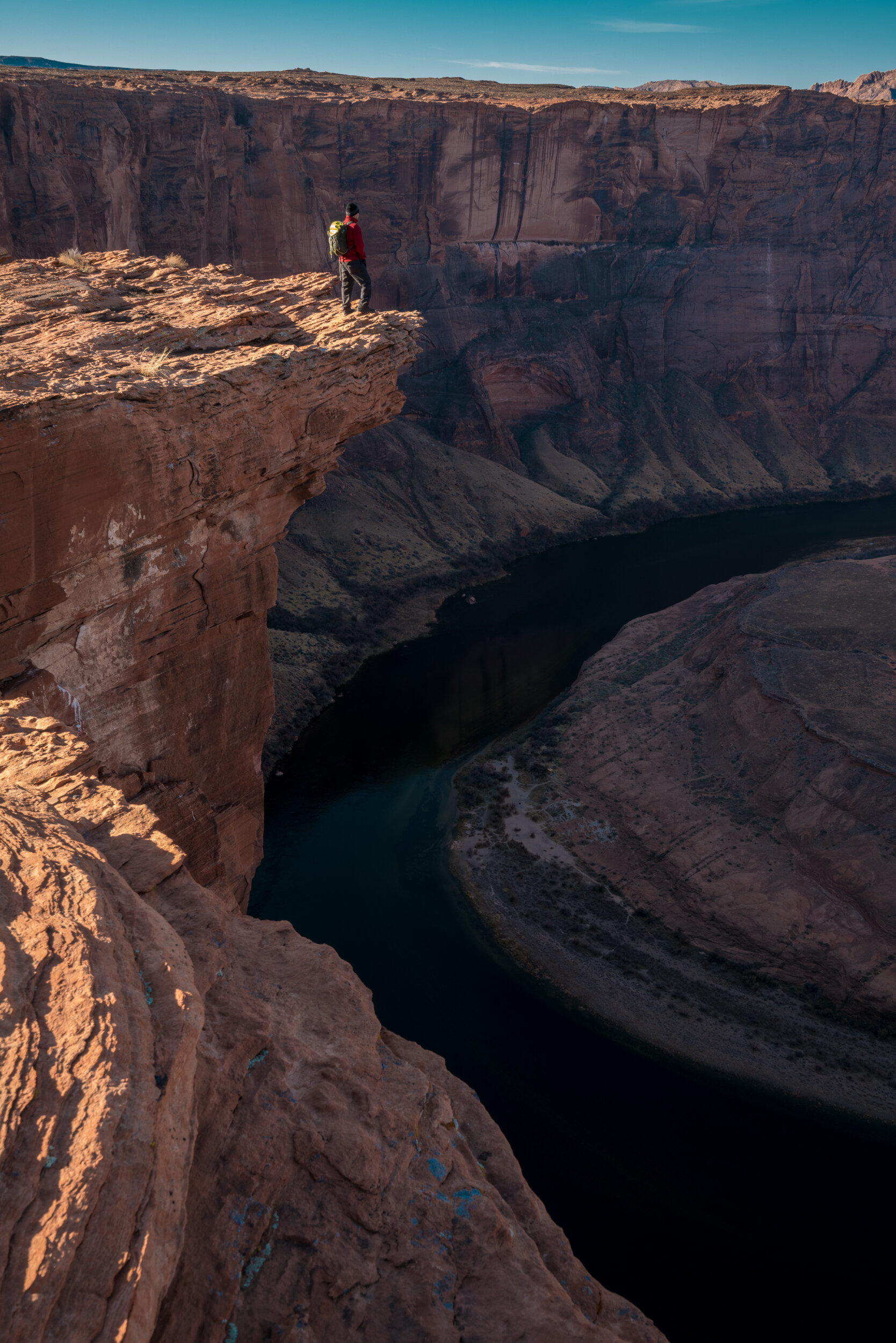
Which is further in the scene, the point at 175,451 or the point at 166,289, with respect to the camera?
the point at 166,289

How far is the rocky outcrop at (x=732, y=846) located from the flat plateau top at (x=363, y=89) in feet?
151

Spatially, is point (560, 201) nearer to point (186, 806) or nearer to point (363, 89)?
point (363, 89)

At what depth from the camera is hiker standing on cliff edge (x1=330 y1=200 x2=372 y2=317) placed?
16828mm

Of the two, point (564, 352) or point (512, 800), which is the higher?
point (564, 352)

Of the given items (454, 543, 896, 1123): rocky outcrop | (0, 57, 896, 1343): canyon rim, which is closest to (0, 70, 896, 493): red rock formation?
(0, 57, 896, 1343): canyon rim

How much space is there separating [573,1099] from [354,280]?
18.0 metres

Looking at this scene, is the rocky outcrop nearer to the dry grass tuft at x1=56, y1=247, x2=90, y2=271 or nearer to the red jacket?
the red jacket

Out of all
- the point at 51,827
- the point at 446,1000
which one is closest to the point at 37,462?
the point at 51,827

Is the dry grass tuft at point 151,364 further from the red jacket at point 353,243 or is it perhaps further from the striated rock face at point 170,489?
the red jacket at point 353,243

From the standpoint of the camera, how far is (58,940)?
6.16m

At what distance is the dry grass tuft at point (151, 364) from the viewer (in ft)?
46.0

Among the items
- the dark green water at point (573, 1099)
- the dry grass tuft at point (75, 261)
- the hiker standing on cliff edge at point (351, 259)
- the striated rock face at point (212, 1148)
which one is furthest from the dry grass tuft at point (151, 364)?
the dark green water at point (573, 1099)

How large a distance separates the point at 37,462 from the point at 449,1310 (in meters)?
10.9

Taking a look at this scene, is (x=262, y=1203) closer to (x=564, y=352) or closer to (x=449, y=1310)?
(x=449, y=1310)
